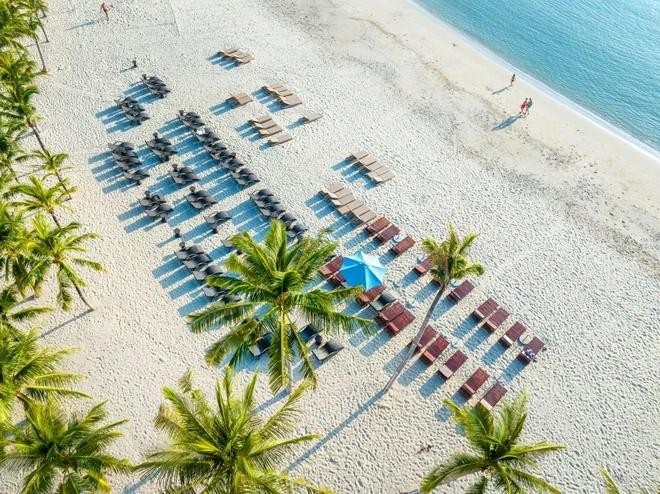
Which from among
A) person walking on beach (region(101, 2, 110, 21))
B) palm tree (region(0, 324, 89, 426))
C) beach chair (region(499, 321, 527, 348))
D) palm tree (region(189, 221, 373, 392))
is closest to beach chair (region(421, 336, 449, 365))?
beach chair (region(499, 321, 527, 348))

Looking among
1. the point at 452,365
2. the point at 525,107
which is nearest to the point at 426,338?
the point at 452,365

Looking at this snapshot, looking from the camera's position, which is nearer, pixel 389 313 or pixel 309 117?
pixel 389 313

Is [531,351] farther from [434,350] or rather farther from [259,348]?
[259,348]

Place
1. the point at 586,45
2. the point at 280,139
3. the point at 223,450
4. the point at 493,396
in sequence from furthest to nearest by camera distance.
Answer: the point at 586,45 → the point at 280,139 → the point at 493,396 → the point at 223,450

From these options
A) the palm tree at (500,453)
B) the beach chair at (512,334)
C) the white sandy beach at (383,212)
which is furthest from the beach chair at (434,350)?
the palm tree at (500,453)

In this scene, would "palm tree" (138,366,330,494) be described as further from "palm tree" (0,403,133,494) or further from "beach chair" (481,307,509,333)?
"beach chair" (481,307,509,333)

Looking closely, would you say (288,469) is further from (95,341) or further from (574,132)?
(574,132)
